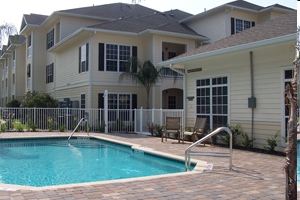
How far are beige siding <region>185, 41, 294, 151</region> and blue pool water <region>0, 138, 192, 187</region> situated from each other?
332cm

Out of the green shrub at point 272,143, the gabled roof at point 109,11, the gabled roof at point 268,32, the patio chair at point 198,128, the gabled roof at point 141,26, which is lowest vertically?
the green shrub at point 272,143

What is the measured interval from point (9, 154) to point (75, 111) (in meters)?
7.04

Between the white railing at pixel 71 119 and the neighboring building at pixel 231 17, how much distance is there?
7.82 metres

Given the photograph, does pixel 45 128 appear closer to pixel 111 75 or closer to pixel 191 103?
pixel 111 75

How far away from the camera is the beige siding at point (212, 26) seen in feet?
68.1

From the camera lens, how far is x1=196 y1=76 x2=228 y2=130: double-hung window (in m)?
11.9

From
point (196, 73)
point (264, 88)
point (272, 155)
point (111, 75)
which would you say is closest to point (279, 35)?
point (264, 88)

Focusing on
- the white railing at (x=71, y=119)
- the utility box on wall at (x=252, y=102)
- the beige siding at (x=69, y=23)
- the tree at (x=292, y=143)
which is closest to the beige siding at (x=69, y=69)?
the beige siding at (x=69, y=23)

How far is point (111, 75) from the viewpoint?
62.4 ft

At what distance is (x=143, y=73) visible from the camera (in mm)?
18188

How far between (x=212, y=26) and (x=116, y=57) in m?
6.87

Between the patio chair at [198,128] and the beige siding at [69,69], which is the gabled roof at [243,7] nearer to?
the beige siding at [69,69]

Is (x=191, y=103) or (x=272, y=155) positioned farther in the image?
(x=191, y=103)

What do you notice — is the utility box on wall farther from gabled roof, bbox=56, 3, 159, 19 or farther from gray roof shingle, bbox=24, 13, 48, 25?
gray roof shingle, bbox=24, 13, 48, 25
